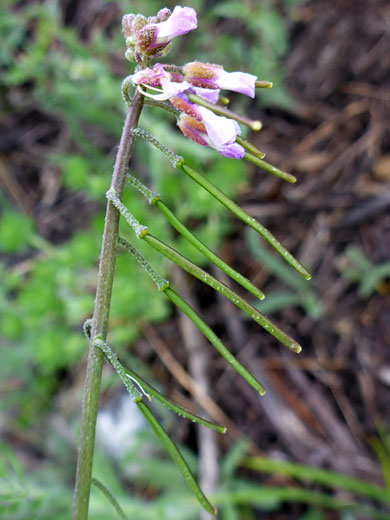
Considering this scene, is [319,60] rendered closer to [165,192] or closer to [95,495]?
[165,192]

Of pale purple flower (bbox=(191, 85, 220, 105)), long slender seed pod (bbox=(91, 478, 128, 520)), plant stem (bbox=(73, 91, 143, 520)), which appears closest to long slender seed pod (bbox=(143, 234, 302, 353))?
plant stem (bbox=(73, 91, 143, 520))

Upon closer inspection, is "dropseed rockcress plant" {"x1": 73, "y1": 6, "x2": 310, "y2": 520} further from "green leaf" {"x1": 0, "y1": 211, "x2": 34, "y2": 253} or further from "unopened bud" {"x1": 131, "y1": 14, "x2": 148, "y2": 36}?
"green leaf" {"x1": 0, "y1": 211, "x2": 34, "y2": 253}

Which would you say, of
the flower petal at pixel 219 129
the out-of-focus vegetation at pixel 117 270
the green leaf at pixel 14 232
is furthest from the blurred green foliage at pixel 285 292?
the flower petal at pixel 219 129

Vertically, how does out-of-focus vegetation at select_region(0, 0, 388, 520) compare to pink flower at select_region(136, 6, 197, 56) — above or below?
above

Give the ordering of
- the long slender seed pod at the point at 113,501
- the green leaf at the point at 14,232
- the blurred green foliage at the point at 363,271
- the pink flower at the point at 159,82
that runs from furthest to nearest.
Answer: the green leaf at the point at 14,232
the blurred green foliage at the point at 363,271
the long slender seed pod at the point at 113,501
the pink flower at the point at 159,82

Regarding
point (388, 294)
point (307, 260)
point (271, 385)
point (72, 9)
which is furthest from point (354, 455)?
point (72, 9)

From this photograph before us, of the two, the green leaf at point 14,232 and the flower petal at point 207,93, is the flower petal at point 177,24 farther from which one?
the green leaf at point 14,232

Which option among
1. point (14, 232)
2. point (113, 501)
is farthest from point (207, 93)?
point (14, 232)

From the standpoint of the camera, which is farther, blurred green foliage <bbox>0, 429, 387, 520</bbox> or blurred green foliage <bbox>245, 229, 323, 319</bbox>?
blurred green foliage <bbox>245, 229, 323, 319</bbox>
